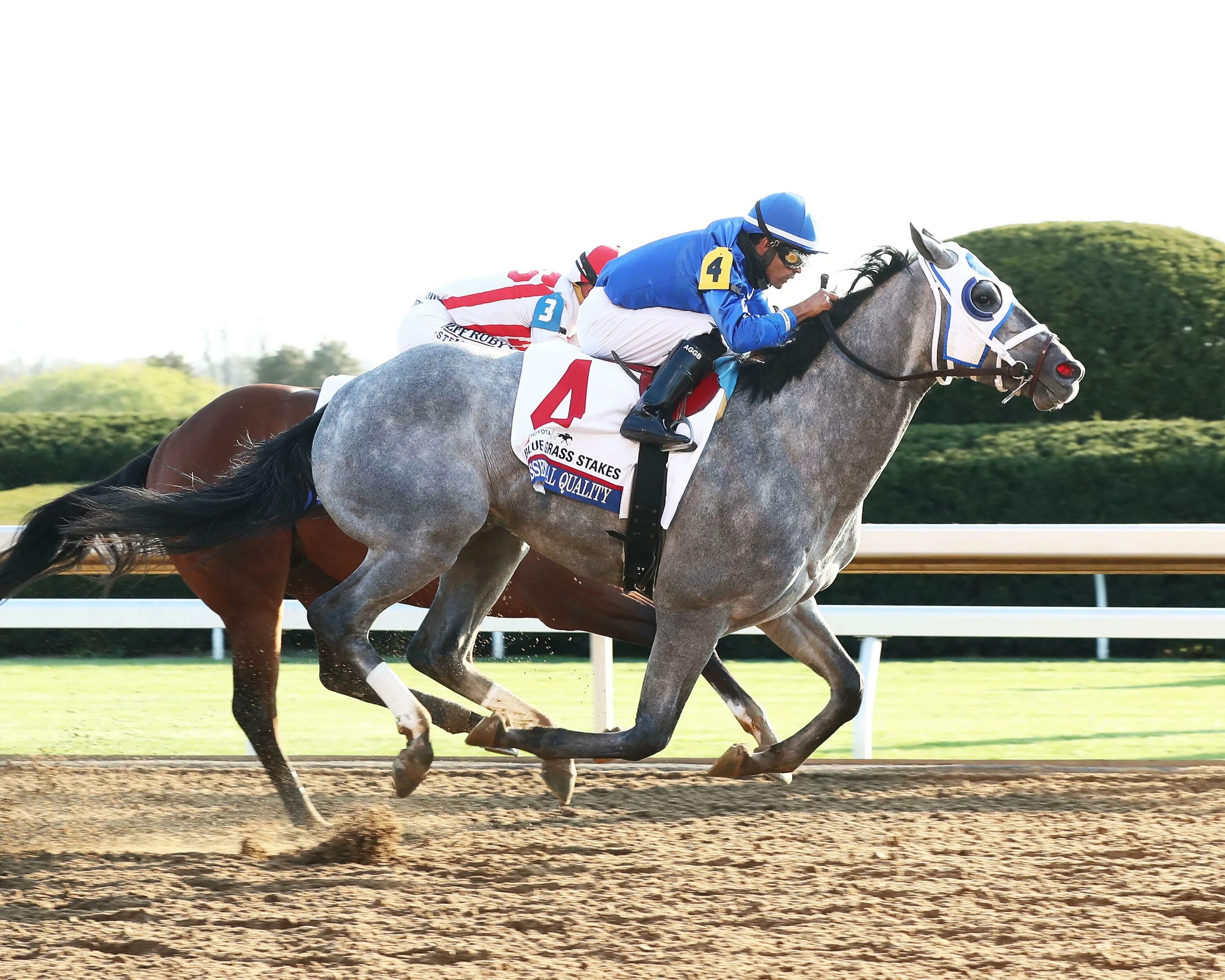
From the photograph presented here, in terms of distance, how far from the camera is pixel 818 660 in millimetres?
4410

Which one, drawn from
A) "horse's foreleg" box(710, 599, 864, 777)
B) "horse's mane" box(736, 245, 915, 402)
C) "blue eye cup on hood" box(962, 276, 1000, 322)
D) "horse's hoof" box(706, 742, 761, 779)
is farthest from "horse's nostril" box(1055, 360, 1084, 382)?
"horse's hoof" box(706, 742, 761, 779)

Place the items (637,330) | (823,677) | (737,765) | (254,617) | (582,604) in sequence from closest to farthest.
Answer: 1. (637,330)
2. (737,765)
3. (823,677)
4. (254,617)
5. (582,604)

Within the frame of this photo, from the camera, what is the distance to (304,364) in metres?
24.7

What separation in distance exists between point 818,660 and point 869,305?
1.13 meters

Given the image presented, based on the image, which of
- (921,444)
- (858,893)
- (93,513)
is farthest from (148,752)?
(921,444)

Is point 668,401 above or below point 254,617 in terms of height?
above

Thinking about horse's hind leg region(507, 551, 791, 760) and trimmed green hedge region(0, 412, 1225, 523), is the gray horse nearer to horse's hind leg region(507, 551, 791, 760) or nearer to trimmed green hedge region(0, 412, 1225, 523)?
horse's hind leg region(507, 551, 791, 760)

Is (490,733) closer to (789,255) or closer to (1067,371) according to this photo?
(789,255)

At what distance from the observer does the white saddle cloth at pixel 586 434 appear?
3.86 meters

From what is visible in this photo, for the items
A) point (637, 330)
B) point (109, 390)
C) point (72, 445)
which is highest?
point (637, 330)

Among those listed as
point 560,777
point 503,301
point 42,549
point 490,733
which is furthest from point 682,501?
point 42,549

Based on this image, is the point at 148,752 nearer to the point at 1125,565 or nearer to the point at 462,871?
the point at 462,871

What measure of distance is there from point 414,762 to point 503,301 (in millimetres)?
1830

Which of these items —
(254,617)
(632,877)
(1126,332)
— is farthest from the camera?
(1126,332)
